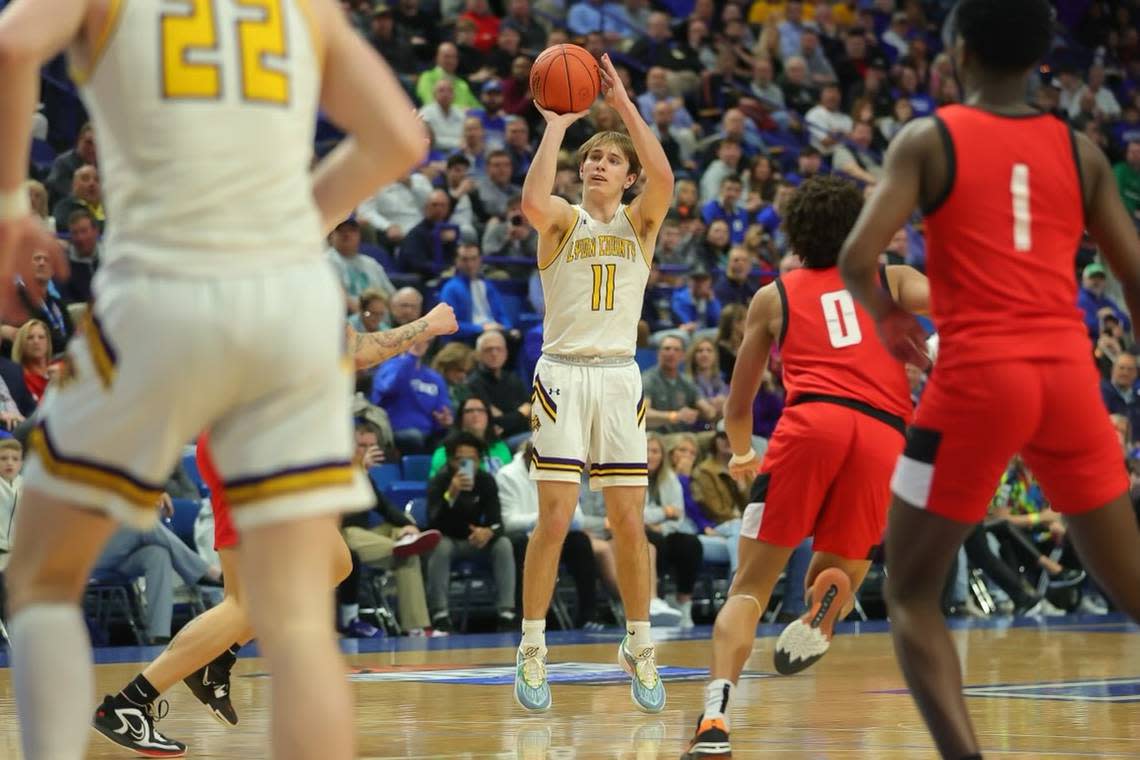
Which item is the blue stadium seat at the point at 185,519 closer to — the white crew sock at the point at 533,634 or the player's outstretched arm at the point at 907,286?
the white crew sock at the point at 533,634

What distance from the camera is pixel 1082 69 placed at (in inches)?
995

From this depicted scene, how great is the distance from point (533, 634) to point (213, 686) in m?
1.58

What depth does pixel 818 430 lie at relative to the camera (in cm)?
585

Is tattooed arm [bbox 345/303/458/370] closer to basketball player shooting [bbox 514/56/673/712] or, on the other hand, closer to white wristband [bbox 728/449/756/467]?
white wristband [bbox 728/449/756/467]

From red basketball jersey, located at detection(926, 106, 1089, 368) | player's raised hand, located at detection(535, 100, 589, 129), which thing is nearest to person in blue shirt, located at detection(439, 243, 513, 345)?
player's raised hand, located at detection(535, 100, 589, 129)

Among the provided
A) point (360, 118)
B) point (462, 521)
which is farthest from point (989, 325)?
point (462, 521)

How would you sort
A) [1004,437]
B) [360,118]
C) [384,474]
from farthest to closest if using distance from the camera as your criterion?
[384,474] < [1004,437] < [360,118]

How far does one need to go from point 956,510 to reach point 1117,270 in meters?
0.80

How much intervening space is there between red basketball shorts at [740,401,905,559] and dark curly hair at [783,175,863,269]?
0.51m

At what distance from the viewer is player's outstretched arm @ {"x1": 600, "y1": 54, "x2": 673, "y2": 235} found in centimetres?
767

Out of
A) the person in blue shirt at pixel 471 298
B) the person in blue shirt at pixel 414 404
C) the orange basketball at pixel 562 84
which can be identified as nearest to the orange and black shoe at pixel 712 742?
the orange basketball at pixel 562 84

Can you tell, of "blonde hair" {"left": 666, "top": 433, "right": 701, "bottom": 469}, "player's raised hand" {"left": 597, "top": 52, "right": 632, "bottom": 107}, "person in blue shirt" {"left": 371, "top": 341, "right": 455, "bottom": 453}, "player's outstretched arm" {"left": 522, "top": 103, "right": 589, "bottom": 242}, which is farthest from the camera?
"blonde hair" {"left": 666, "top": 433, "right": 701, "bottom": 469}

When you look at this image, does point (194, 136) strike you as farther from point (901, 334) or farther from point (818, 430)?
point (818, 430)

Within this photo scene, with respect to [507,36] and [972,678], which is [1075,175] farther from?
[507,36]
